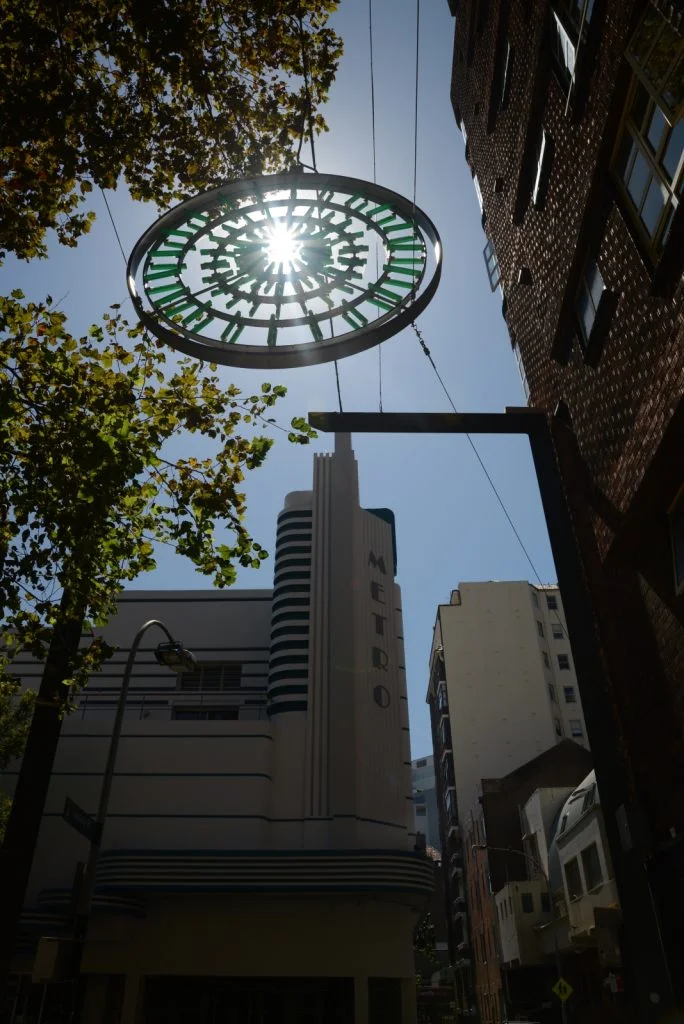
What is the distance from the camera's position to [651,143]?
718cm

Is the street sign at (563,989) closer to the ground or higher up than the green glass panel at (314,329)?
closer to the ground

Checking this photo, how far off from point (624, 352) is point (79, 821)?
A: 10.0 m

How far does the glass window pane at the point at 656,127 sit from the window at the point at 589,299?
1717mm

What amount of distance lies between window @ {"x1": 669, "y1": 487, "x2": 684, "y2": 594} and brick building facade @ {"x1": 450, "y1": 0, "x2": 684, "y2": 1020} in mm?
30

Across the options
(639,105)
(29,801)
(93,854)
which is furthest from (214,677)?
(639,105)

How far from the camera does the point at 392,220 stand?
9.73 meters

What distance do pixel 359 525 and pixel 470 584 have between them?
35.6 meters

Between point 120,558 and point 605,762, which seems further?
point 120,558

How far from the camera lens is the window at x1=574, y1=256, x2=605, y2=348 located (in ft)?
28.9

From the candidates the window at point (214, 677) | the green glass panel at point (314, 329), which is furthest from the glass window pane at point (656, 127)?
the window at point (214, 677)

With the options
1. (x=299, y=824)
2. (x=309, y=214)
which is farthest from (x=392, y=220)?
(x=299, y=824)

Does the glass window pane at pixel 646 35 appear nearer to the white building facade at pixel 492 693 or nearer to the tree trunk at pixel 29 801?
the tree trunk at pixel 29 801

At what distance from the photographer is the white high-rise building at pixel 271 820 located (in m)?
24.1

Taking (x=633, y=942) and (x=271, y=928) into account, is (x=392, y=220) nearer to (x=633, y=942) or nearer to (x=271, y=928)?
(x=633, y=942)
